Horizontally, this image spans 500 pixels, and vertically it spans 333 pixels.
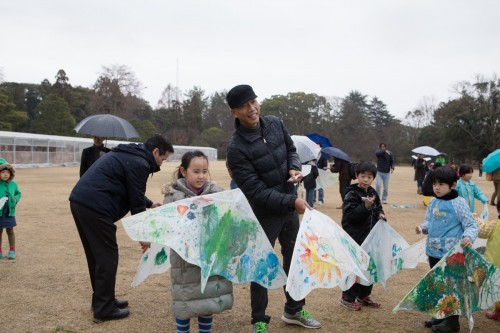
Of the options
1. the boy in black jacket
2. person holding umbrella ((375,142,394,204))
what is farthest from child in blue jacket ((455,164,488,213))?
person holding umbrella ((375,142,394,204))

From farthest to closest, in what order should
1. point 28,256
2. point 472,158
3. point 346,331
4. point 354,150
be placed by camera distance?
point 354,150 → point 472,158 → point 28,256 → point 346,331

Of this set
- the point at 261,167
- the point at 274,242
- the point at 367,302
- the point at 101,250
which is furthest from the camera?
the point at 367,302

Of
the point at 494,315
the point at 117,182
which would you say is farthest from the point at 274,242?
the point at 494,315

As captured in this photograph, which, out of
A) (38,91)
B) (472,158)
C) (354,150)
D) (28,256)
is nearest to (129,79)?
(38,91)

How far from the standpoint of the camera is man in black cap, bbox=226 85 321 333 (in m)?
3.21

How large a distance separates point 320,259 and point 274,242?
550mm

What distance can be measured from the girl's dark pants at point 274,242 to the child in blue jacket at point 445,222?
1062 millimetres

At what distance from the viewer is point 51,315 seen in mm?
3885

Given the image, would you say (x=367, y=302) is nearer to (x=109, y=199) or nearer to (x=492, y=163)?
(x=492, y=163)

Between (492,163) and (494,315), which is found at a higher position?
(492,163)

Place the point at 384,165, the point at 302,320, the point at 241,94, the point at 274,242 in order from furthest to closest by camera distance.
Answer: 1. the point at 384,165
2. the point at 302,320
3. the point at 274,242
4. the point at 241,94

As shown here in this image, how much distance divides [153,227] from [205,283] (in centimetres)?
51

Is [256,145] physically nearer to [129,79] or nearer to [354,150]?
[354,150]

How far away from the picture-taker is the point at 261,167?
330 centimetres
